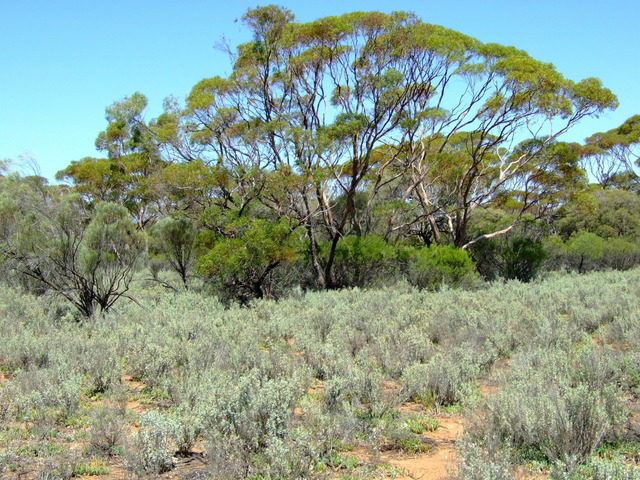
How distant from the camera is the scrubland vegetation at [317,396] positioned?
413 cm

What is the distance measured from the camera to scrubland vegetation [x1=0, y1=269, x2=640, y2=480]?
4129 millimetres

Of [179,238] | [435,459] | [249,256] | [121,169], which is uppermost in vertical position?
[121,169]

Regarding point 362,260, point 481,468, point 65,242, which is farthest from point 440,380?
point 362,260

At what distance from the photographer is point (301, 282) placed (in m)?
17.8

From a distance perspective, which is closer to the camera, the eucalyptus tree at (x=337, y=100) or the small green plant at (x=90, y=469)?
the small green plant at (x=90, y=469)

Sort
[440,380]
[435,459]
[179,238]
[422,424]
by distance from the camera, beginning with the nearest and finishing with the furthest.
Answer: [435,459]
[422,424]
[440,380]
[179,238]

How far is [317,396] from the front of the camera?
19.2ft

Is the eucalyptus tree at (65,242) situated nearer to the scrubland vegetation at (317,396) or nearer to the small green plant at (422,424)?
the scrubland vegetation at (317,396)

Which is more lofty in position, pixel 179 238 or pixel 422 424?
pixel 179 238

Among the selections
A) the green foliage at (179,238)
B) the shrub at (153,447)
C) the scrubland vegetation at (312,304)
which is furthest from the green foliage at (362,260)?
the shrub at (153,447)

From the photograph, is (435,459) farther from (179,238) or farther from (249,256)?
(179,238)

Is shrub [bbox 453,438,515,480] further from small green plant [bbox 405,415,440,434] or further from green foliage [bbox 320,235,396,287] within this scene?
green foliage [bbox 320,235,396,287]

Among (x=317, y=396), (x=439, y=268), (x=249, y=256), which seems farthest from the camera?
(x=439, y=268)

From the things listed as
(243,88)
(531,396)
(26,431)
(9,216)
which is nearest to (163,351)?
(26,431)
